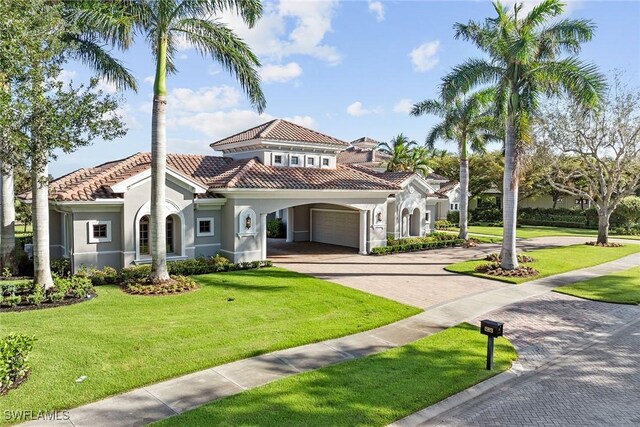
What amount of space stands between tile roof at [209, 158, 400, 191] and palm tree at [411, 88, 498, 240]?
19.3 feet

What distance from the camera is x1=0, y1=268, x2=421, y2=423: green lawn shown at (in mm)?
8211

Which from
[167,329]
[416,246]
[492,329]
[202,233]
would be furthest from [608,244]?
[167,329]

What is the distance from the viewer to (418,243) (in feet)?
90.1

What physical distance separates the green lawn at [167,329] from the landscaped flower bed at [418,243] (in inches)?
379

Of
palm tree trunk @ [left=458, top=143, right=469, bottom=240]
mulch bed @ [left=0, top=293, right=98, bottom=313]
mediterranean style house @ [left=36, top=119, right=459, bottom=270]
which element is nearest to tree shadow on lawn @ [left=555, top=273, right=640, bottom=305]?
mediterranean style house @ [left=36, top=119, right=459, bottom=270]

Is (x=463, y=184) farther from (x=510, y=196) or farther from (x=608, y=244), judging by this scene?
(x=608, y=244)

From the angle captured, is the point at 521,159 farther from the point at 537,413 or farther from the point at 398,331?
the point at 537,413

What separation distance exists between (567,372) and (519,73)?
44.7 ft

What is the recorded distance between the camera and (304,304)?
1375 centimetres

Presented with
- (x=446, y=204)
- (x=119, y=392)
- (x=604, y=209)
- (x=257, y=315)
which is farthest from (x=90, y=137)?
(x=446, y=204)

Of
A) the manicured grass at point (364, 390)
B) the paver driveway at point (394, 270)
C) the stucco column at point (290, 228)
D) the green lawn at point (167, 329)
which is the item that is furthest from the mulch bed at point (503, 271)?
Answer: the stucco column at point (290, 228)

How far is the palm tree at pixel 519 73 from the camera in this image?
58.8 feet

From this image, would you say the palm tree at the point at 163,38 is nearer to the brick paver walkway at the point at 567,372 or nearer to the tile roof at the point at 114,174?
the tile roof at the point at 114,174

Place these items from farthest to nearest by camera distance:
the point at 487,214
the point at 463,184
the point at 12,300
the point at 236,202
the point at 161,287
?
the point at 487,214 < the point at 463,184 < the point at 236,202 < the point at 161,287 < the point at 12,300
